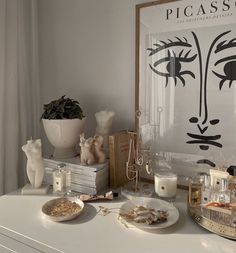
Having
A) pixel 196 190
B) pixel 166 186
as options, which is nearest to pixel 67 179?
pixel 166 186

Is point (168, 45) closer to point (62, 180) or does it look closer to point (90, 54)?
point (90, 54)

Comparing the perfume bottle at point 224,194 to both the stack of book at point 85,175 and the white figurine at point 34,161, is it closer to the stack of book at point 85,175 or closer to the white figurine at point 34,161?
the stack of book at point 85,175

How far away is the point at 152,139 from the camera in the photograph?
1187 millimetres

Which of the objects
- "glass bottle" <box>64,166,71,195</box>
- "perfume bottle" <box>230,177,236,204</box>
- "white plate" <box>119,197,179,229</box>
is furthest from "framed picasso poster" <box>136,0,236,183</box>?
"glass bottle" <box>64,166,71,195</box>

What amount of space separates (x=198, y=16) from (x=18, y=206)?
3.17 ft

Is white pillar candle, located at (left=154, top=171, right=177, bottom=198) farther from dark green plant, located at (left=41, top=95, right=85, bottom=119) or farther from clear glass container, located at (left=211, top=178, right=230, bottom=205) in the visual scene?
dark green plant, located at (left=41, top=95, right=85, bottom=119)

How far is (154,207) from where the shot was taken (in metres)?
0.94

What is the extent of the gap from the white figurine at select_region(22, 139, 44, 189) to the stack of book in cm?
6

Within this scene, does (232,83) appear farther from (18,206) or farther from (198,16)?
(18,206)

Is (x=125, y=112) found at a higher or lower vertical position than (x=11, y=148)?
higher

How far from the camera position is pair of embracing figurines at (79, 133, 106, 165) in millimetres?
1071

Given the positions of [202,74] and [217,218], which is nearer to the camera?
[217,218]

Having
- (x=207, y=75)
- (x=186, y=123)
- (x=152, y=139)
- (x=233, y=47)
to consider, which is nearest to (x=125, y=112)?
(x=152, y=139)

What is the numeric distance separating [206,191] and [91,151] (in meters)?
0.46
